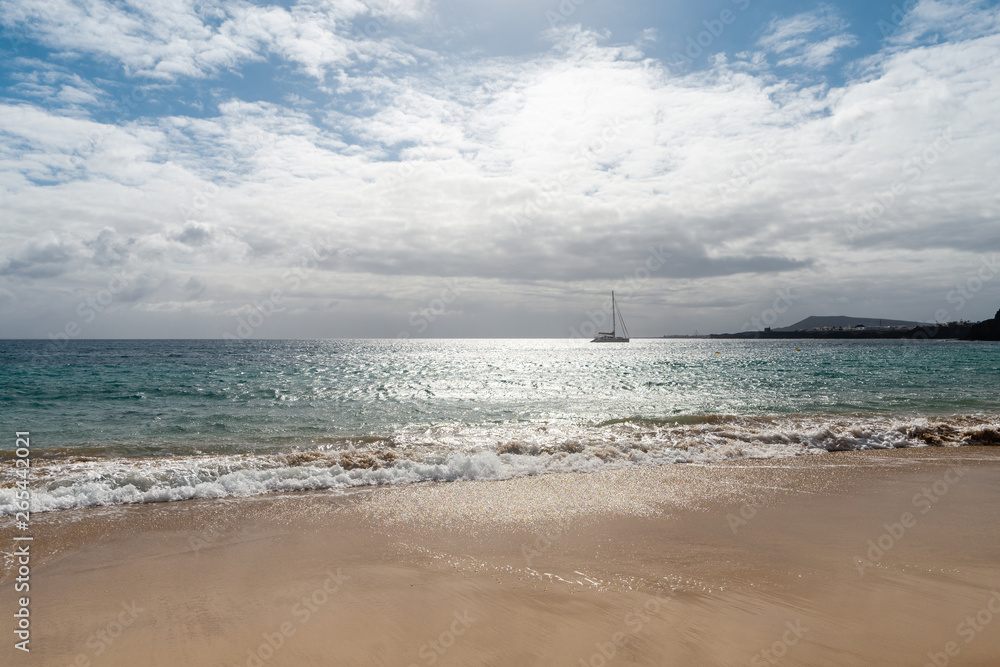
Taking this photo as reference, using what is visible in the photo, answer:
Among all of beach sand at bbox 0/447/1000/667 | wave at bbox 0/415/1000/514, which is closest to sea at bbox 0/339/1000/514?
wave at bbox 0/415/1000/514

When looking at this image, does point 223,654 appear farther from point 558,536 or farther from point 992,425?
point 992,425

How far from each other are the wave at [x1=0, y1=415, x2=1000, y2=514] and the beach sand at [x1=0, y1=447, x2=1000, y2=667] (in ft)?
2.51

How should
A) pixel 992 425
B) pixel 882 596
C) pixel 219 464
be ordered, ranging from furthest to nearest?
pixel 992 425
pixel 219 464
pixel 882 596

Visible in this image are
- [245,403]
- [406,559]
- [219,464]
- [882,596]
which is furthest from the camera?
[245,403]

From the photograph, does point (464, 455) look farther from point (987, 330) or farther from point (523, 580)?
point (987, 330)

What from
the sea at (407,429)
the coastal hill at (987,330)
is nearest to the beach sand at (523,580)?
the sea at (407,429)

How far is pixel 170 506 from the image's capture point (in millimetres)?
7984

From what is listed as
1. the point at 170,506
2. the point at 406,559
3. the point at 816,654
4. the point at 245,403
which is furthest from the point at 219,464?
the point at 245,403

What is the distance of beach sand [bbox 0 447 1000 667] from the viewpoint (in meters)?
4.16

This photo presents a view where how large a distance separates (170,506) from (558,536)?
6168 millimetres

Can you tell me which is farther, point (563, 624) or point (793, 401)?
point (793, 401)

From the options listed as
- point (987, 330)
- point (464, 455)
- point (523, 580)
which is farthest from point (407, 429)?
point (987, 330)

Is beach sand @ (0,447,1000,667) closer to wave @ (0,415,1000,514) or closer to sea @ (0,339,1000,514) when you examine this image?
wave @ (0,415,1000,514)

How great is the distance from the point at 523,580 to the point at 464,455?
17.4 ft
